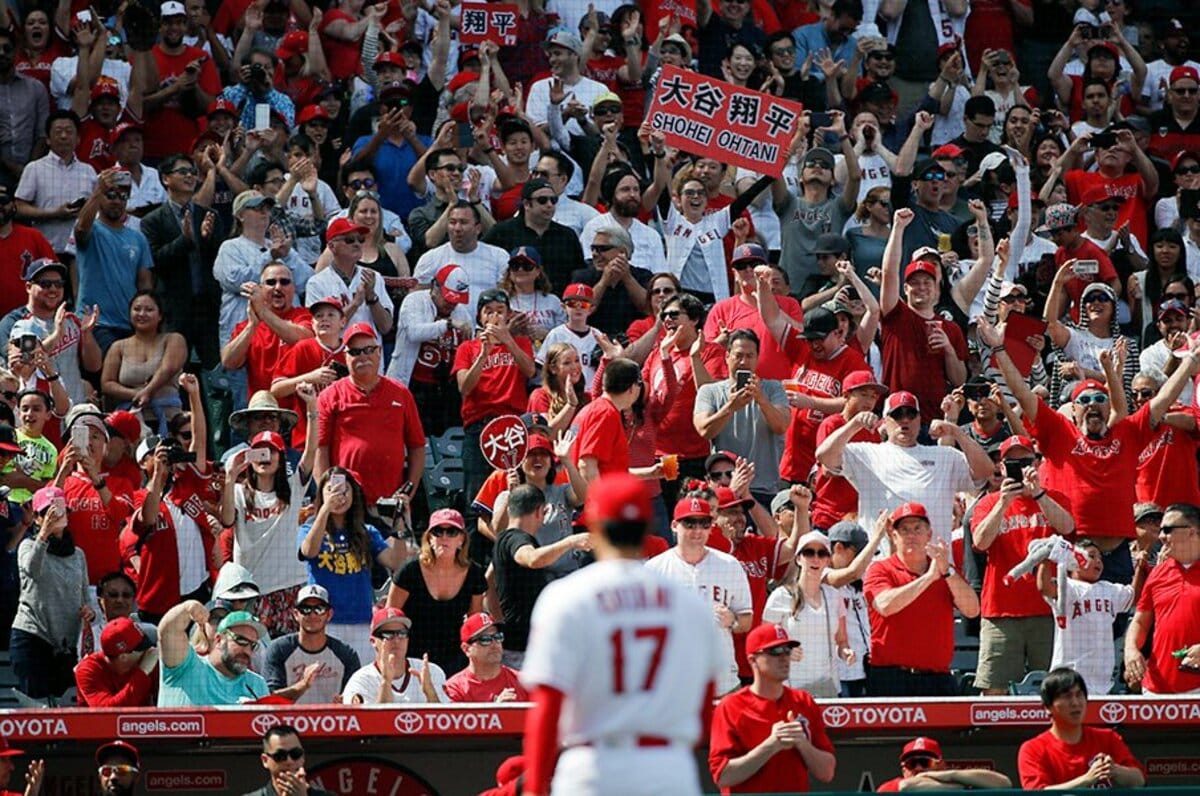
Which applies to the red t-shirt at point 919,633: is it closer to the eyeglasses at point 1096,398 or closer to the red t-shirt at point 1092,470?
the red t-shirt at point 1092,470

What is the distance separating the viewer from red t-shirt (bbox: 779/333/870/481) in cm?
1268

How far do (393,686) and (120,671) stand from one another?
4.27 ft

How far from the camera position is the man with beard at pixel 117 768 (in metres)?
9.44

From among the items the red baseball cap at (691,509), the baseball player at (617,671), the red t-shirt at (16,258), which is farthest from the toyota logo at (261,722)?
the red t-shirt at (16,258)

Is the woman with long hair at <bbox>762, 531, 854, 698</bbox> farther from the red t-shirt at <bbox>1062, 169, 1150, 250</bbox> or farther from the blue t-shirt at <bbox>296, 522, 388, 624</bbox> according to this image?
the red t-shirt at <bbox>1062, 169, 1150, 250</bbox>

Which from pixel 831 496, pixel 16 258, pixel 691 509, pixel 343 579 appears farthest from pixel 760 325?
pixel 16 258

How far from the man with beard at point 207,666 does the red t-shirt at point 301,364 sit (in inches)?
97.0

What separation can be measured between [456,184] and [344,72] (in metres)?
2.75

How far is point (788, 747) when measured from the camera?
869 centimetres

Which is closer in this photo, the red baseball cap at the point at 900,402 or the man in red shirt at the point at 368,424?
the red baseball cap at the point at 900,402

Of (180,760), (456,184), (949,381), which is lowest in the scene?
(180,760)

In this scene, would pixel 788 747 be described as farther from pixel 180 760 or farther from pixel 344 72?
pixel 344 72

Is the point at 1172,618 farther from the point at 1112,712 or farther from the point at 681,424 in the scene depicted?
the point at 681,424

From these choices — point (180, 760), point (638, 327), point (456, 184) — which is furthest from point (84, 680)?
point (456, 184)
